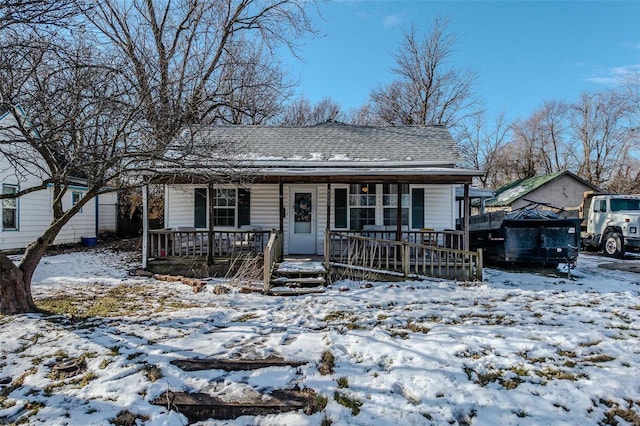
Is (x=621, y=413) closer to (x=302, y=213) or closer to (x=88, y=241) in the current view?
(x=302, y=213)

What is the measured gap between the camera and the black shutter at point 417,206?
1151 cm

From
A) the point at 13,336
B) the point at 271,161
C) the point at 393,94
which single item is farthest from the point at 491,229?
the point at 393,94

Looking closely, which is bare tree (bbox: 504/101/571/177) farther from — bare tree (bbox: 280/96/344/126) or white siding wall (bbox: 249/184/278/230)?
white siding wall (bbox: 249/184/278/230)

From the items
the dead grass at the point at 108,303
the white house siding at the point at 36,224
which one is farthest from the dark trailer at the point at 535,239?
the white house siding at the point at 36,224

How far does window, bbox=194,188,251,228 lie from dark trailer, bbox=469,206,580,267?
305 inches

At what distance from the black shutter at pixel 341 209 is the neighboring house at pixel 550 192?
16.4 meters

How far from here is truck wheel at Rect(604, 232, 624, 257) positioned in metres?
13.9

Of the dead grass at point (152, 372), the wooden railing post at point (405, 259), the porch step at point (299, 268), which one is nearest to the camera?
the dead grass at point (152, 372)

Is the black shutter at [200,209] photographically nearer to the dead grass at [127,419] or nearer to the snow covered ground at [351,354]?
the snow covered ground at [351,354]

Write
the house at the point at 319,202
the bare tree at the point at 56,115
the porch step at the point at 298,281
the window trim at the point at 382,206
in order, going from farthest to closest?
the window trim at the point at 382,206 → the house at the point at 319,202 → the porch step at the point at 298,281 → the bare tree at the point at 56,115

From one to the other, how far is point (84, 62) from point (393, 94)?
26436 mm

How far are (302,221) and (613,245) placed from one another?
1280cm

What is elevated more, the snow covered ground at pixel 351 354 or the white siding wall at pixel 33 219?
the white siding wall at pixel 33 219

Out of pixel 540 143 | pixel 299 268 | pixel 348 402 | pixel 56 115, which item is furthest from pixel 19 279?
pixel 540 143
